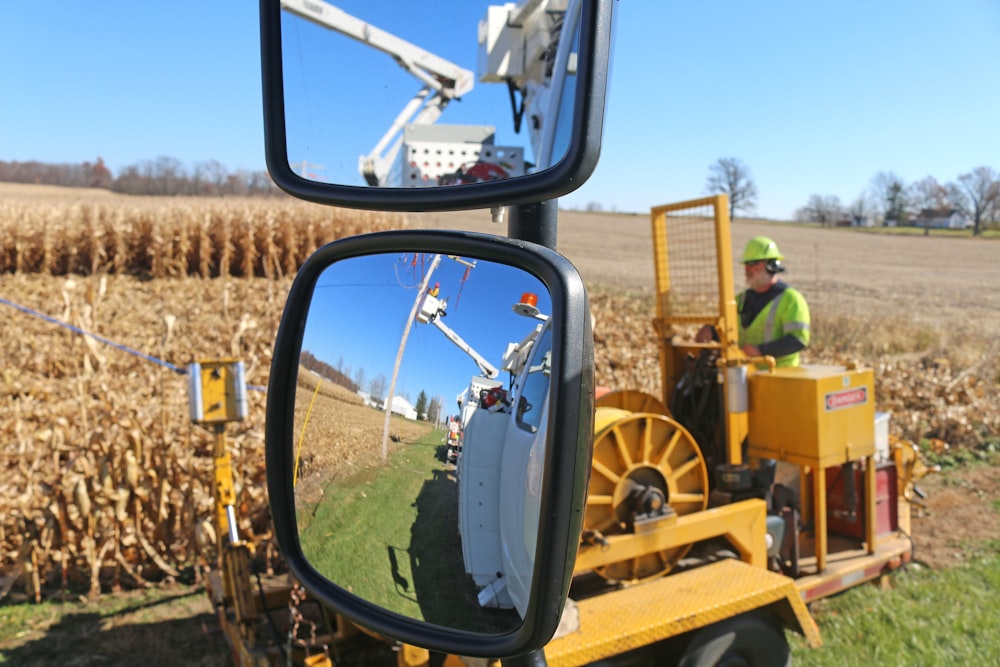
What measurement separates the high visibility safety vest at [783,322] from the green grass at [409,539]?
14.9ft

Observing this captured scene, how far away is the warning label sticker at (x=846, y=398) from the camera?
4535mm

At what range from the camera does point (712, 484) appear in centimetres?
502

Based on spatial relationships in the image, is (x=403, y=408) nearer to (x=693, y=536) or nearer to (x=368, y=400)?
(x=368, y=400)

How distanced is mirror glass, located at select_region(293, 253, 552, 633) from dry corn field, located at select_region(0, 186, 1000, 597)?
540 mm

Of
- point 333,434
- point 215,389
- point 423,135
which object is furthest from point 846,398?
point 333,434

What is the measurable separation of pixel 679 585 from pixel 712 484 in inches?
53.1

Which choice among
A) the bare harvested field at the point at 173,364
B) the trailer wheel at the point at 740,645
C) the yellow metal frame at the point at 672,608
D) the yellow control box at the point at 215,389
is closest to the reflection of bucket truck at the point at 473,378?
the bare harvested field at the point at 173,364

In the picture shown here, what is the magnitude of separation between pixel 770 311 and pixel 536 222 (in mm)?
4595

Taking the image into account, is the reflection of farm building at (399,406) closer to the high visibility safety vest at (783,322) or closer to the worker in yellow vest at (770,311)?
the worker in yellow vest at (770,311)

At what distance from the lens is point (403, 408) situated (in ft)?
3.30

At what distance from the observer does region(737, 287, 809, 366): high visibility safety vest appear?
521cm

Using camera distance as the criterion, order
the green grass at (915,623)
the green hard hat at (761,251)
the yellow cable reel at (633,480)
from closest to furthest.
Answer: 1. the yellow cable reel at (633,480)
2. the green grass at (915,623)
3. the green hard hat at (761,251)

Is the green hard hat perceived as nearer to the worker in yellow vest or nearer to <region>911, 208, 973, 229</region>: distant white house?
the worker in yellow vest

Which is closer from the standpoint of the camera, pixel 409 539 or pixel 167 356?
pixel 409 539
